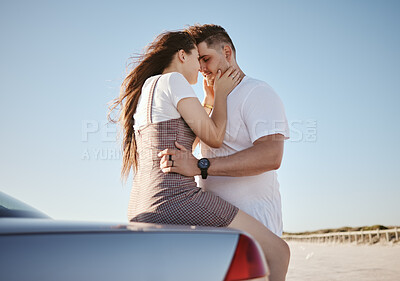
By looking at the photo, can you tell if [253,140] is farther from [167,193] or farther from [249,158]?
[167,193]

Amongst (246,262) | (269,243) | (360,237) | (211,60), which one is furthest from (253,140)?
(360,237)

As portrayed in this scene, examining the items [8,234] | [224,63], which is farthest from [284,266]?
[224,63]

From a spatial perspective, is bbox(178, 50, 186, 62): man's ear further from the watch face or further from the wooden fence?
the wooden fence

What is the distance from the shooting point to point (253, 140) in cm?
271

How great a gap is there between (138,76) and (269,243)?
1.42 m

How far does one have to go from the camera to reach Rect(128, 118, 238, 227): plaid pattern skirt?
2.03 m

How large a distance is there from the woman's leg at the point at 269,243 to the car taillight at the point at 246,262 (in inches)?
29.3

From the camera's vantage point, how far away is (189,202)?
206cm

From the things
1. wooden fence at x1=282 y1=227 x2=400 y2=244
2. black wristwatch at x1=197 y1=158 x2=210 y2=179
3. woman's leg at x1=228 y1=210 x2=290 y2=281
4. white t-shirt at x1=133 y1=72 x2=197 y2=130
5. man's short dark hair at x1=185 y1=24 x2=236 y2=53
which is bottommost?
wooden fence at x1=282 y1=227 x2=400 y2=244

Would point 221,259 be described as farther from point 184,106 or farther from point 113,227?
point 184,106

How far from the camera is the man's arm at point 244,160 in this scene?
2248 millimetres

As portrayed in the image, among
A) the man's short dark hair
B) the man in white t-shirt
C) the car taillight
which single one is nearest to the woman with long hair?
the man in white t-shirt

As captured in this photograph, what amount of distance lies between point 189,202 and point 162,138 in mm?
428

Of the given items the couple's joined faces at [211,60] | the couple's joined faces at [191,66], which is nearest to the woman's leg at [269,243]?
the couple's joined faces at [191,66]
